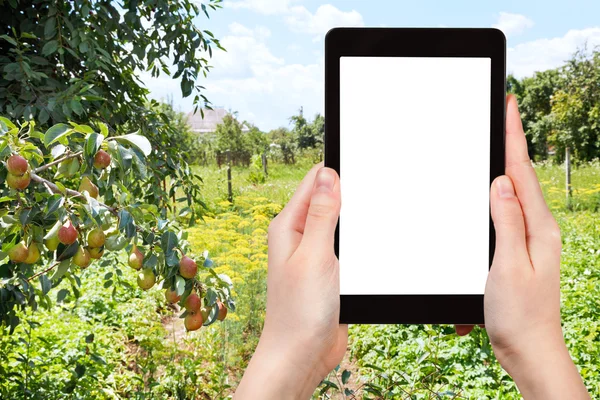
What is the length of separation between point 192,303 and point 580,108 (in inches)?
424

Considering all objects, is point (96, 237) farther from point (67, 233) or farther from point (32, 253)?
point (32, 253)

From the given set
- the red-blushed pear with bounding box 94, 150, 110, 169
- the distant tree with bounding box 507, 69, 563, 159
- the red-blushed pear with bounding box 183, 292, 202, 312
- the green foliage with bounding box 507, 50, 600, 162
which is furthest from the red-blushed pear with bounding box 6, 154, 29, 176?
the distant tree with bounding box 507, 69, 563, 159

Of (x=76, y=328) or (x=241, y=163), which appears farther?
(x=241, y=163)

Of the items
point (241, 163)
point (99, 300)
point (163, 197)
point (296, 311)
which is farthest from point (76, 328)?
point (241, 163)

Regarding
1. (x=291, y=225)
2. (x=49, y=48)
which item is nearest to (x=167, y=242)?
(x=291, y=225)

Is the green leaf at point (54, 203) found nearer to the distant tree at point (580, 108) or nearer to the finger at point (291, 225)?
the finger at point (291, 225)

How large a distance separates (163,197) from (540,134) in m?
13.8

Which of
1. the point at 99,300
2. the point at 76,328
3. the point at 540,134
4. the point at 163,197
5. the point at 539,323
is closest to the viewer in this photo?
the point at 539,323

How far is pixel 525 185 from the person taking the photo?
0.71m

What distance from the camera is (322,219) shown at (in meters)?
0.70

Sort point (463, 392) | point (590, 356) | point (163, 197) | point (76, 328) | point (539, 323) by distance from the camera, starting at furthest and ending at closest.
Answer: point (76, 328) → point (590, 356) → point (463, 392) → point (163, 197) → point (539, 323)

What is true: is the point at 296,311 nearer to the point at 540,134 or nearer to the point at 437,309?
the point at 437,309

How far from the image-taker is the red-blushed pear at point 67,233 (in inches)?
40.0

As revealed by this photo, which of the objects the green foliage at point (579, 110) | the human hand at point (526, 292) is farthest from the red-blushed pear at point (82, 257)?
the green foliage at point (579, 110)
